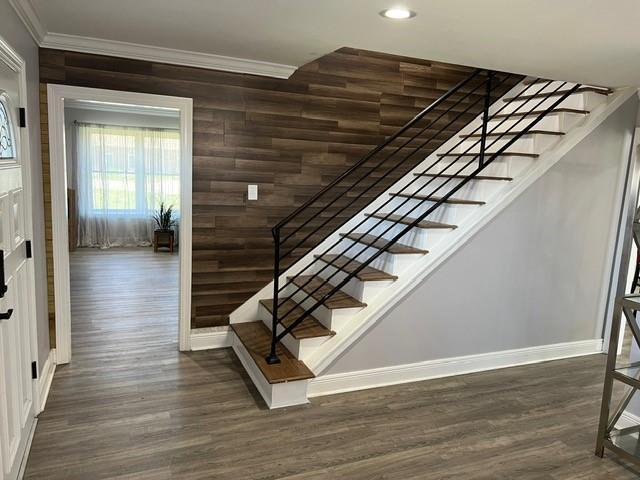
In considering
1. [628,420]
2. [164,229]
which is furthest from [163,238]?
[628,420]

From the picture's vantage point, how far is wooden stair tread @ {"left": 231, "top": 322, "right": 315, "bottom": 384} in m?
2.97

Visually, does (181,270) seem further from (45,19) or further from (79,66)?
(45,19)

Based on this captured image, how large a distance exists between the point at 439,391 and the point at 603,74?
2.42 meters

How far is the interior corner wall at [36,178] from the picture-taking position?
104 inches

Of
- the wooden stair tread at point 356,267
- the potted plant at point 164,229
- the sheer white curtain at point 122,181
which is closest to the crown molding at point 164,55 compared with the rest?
the wooden stair tread at point 356,267

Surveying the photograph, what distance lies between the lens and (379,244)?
12.2 ft

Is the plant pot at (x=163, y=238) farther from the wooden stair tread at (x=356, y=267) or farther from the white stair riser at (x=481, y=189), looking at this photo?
the white stair riser at (x=481, y=189)

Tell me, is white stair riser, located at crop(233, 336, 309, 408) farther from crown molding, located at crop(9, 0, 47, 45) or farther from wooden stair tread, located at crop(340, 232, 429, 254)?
crown molding, located at crop(9, 0, 47, 45)

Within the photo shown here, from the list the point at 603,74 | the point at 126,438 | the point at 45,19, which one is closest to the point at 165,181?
the point at 45,19

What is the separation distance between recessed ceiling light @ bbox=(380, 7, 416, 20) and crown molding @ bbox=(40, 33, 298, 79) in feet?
5.23

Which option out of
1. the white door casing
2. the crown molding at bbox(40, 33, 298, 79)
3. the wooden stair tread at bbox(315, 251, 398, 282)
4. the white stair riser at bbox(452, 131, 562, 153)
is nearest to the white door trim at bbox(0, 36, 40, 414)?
the white door casing

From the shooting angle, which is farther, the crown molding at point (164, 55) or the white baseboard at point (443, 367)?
the white baseboard at point (443, 367)

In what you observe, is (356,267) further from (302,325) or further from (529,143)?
(529,143)

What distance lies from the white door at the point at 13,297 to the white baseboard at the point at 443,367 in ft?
5.47
